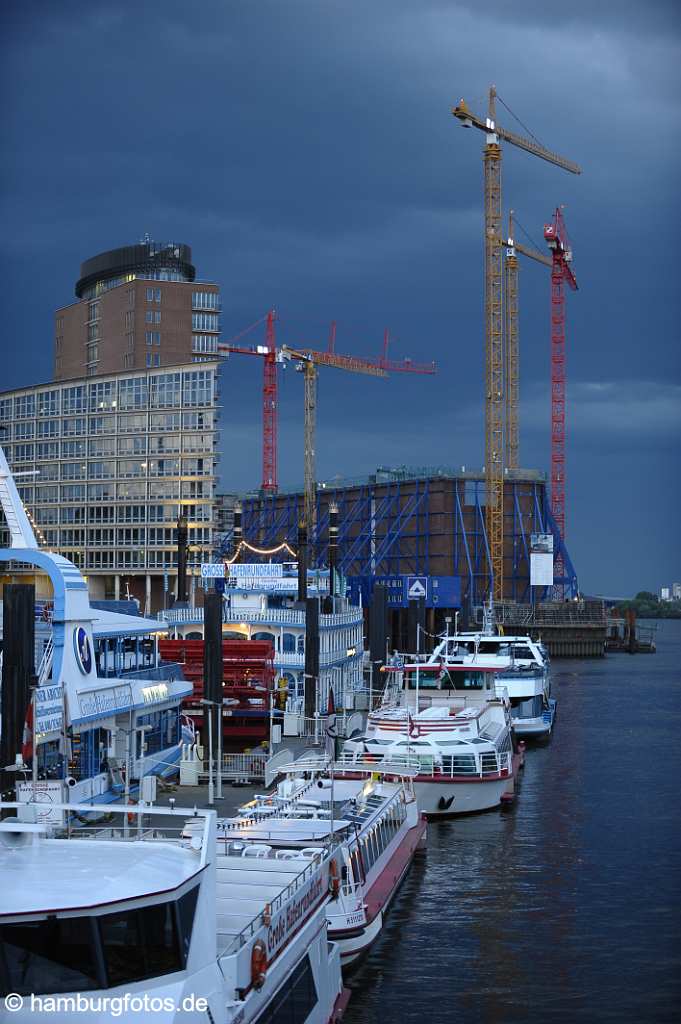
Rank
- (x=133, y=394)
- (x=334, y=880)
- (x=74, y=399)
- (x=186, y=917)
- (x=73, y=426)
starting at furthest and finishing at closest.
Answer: (x=73, y=426) → (x=74, y=399) → (x=133, y=394) → (x=334, y=880) → (x=186, y=917)

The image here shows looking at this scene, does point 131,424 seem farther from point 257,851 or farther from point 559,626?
point 257,851

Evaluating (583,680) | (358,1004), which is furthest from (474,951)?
(583,680)

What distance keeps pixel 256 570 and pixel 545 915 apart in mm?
37325

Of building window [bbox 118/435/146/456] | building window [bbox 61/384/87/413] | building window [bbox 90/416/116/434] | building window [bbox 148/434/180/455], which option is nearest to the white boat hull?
building window [bbox 148/434/180/455]

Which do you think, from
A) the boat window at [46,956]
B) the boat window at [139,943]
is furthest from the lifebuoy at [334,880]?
the boat window at [46,956]

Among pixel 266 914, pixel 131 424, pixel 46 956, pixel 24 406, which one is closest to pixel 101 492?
pixel 131 424

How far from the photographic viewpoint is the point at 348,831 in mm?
26984

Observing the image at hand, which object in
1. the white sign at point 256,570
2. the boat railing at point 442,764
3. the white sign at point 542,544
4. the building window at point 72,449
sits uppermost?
the building window at point 72,449

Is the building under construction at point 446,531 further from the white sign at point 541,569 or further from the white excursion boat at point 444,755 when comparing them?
the white excursion boat at point 444,755

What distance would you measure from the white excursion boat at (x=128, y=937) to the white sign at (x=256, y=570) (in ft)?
155

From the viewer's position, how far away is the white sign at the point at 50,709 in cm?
3045

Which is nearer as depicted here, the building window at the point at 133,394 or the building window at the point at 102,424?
the building window at the point at 133,394

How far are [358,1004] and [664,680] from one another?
97289 millimetres

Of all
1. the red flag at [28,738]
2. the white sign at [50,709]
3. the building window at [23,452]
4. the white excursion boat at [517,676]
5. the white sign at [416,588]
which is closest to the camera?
the red flag at [28,738]
